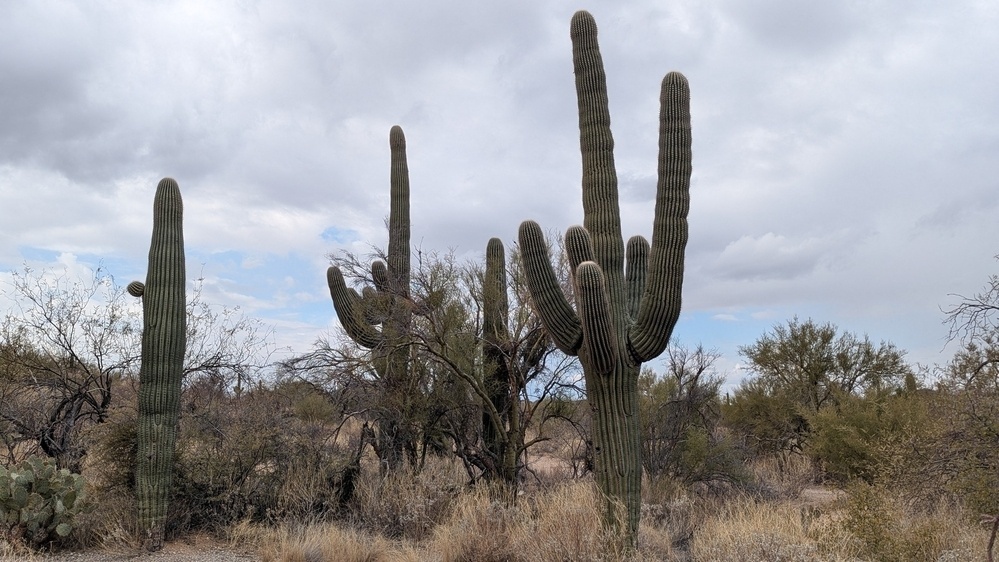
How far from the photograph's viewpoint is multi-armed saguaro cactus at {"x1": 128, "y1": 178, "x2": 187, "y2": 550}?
995 centimetres

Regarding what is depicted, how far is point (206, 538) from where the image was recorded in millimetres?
10484

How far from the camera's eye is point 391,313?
42.4 feet

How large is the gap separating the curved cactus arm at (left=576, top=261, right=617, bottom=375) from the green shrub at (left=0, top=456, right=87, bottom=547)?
7186 mm

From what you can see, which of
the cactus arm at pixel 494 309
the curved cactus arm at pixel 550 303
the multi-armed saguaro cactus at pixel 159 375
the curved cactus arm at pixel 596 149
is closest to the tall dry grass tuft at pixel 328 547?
the multi-armed saguaro cactus at pixel 159 375

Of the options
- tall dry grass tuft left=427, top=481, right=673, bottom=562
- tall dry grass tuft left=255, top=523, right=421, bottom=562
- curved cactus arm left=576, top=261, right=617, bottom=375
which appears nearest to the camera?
tall dry grass tuft left=427, top=481, right=673, bottom=562

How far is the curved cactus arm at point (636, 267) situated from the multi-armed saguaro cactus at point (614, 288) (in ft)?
0.06

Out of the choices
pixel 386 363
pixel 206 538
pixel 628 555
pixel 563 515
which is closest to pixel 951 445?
pixel 628 555

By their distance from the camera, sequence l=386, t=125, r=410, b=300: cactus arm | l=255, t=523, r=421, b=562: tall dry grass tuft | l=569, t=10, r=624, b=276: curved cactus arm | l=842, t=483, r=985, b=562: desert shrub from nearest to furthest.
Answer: l=842, t=483, r=985, b=562: desert shrub, l=255, t=523, r=421, b=562: tall dry grass tuft, l=569, t=10, r=624, b=276: curved cactus arm, l=386, t=125, r=410, b=300: cactus arm

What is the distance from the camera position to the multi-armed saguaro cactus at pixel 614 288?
28.5 ft

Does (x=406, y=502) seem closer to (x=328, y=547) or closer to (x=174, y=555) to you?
(x=328, y=547)

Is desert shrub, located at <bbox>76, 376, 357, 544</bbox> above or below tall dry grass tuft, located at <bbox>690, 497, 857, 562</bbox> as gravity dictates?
above

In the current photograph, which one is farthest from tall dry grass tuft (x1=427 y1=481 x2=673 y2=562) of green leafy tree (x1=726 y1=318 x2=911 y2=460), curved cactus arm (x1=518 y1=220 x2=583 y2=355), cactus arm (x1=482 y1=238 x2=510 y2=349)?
green leafy tree (x1=726 y1=318 x2=911 y2=460)

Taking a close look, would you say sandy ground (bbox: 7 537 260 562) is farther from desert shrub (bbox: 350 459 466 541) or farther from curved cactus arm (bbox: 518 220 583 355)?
curved cactus arm (bbox: 518 220 583 355)

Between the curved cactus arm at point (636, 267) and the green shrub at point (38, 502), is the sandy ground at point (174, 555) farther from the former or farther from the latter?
the curved cactus arm at point (636, 267)
